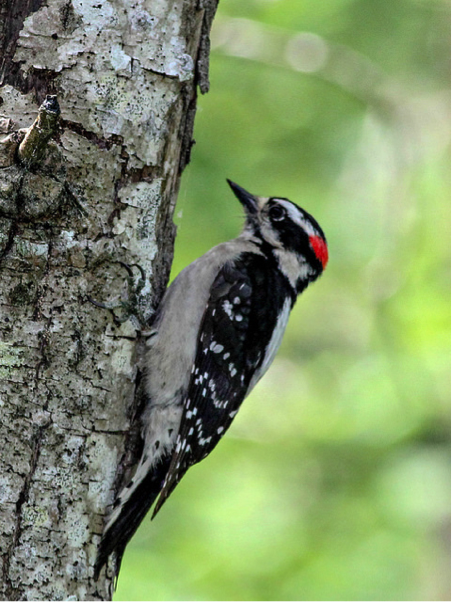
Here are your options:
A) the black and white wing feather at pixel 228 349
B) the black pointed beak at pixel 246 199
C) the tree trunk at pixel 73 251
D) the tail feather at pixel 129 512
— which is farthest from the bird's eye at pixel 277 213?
the tail feather at pixel 129 512

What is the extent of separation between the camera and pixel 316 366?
5.05m

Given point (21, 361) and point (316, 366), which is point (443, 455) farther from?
point (21, 361)

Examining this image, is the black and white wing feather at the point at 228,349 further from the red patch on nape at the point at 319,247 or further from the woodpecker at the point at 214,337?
the red patch on nape at the point at 319,247

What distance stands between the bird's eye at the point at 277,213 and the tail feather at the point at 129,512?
5.19 ft

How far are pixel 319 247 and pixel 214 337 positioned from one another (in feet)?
3.12

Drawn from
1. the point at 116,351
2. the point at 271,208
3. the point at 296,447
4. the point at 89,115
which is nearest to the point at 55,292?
the point at 116,351

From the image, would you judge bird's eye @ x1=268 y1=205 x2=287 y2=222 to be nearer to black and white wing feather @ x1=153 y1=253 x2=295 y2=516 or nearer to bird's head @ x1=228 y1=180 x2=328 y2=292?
bird's head @ x1=228 y1=180 x2=328 y2=292

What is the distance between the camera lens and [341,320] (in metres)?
5.20

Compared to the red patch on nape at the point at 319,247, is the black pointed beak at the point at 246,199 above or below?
above

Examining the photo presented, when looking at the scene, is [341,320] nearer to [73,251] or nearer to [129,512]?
[129,512]

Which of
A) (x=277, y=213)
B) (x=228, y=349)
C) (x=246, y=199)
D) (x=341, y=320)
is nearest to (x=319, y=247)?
(x=277, y=213)

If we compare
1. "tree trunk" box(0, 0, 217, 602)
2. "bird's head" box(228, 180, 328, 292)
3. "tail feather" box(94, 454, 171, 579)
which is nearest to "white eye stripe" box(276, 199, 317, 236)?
"bird's head" box(228, 180, 328, 292)

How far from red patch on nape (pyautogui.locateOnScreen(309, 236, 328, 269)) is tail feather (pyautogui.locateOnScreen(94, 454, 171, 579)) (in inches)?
60.0

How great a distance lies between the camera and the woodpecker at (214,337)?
9.82 feet
